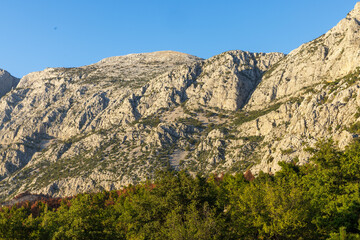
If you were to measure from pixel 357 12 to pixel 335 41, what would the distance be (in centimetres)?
2352

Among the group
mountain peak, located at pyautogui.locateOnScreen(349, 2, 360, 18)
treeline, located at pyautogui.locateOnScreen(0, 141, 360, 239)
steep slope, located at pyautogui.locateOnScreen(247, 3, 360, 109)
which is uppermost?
mountain peak, located at pyautogui.locateOnScreen(349, 2, 360, 18)

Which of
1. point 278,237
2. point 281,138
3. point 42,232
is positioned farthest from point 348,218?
point 281,138

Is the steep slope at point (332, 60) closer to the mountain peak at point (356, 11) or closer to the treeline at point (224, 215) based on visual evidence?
the mountain peak at point (356, 11)

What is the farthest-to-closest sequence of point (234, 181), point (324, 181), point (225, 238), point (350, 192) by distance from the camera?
point (234, 181) → point (324, 181) → point (350, 192) → point (225, 238)

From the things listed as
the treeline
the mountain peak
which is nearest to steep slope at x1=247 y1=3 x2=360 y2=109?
the mountain peak

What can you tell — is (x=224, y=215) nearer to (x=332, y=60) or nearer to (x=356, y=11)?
(x=332, y=60)

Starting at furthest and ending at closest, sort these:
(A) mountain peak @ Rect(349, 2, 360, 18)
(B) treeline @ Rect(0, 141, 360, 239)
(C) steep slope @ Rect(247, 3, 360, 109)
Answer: (A) mountain peak @ Rect(349, 2, 360, 18) → (C) steep slope @ Rect(247, 3, 360, 109) → (B) treeline @ Rect(0, 141, 360, 239)

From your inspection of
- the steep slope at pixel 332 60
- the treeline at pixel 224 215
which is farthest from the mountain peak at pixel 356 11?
the treeline at pixel 224 215

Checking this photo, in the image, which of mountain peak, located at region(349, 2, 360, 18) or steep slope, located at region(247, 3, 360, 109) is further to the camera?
mountain peak, located at region(349, 2, 360, 18)

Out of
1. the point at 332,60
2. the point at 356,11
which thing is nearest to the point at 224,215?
the point at 332,60

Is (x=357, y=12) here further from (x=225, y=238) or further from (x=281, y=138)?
(x=225, y=238)

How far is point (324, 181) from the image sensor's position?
2015 inches

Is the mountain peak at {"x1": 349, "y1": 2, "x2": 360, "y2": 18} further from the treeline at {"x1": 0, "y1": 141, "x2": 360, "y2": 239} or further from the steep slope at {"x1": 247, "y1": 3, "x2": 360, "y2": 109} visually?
the treeline at {"x1": 0, "y1": 141, "x2": 360, "y2": 239}

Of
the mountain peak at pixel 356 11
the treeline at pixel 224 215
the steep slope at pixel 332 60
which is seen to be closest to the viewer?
the treeline at pixel 224 215
